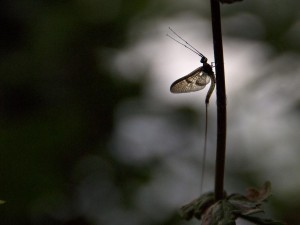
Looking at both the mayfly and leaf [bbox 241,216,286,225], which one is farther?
the mayfly

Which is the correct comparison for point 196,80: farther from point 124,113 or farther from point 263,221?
point 124,113

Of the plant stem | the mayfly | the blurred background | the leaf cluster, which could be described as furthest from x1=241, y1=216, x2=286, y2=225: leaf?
the blurred background

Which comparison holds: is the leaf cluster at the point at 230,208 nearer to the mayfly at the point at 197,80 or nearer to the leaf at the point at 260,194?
the leaf at the point at 260,194

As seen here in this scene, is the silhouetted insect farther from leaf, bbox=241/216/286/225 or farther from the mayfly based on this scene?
leaf, bbox=241/216/286/225

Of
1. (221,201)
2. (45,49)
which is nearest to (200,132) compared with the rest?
(45,49)

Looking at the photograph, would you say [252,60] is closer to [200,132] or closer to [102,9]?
[200,132]

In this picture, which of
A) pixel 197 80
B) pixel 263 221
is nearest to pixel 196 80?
pixel 197 80
